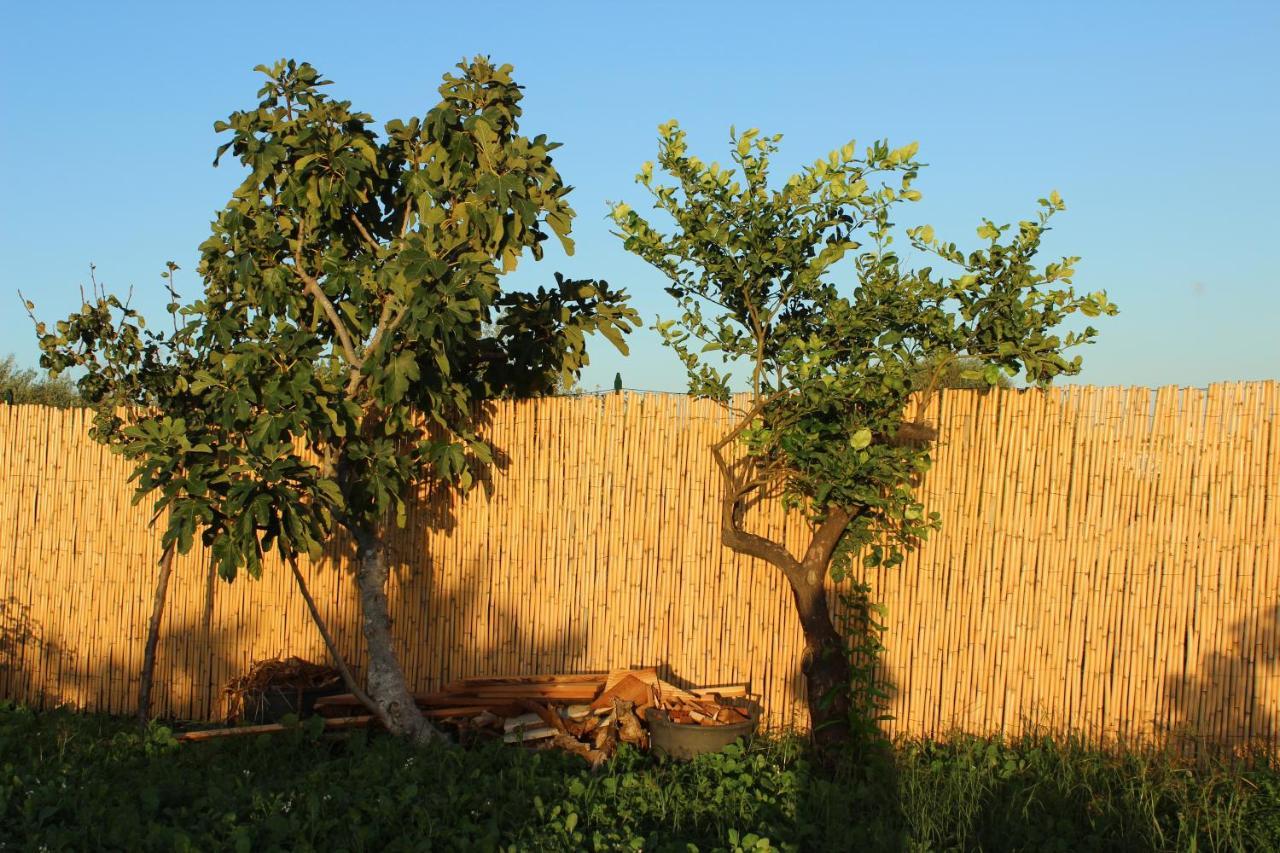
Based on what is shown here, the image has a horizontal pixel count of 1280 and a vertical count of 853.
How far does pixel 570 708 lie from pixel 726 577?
113 centimetres

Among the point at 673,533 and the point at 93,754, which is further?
the point at 673,533

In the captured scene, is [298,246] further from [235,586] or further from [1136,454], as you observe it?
[1136,454]

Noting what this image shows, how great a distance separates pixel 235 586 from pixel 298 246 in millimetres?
2451

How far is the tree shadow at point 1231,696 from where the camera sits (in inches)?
224

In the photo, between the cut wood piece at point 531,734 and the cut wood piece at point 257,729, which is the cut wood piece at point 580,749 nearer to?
the cut wood piece at point 531,734

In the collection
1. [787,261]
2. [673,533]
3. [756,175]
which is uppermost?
[756,175]

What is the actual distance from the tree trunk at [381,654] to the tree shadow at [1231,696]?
382 cm

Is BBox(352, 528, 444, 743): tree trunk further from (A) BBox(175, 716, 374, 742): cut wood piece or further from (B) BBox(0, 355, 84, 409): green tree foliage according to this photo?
(B) BBox(0, 355, 84, 409): green tree foliage

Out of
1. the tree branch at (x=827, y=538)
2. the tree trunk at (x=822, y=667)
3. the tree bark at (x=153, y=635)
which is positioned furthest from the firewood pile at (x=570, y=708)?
the tree bark at (x=153, y=635)

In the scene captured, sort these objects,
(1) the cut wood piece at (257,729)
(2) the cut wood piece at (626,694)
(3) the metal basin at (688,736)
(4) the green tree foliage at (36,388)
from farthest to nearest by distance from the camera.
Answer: (4) the green tree foliage at (36,388) < (1) the cut wood piece at (257,729) < (2) the cut wood piece at (626,694) < (3) the metal basin at (688,736)

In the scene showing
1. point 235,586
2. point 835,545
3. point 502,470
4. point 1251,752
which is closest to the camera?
point 1251,752

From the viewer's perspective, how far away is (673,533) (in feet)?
22.4

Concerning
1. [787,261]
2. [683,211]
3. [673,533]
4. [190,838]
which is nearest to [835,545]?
[673,533]

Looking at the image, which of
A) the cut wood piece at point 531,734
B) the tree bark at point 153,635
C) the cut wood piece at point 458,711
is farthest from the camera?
the tree bark at point 153,635
